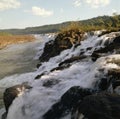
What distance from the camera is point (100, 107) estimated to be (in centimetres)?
637

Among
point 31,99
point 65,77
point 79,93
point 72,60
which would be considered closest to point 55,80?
point 65,77

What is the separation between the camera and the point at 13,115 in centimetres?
921

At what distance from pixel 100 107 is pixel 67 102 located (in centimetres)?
227

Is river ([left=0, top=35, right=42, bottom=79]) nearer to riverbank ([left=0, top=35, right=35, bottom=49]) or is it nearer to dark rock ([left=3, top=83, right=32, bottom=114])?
dark rock ([left=3, top=83, right=32, bottom=114])

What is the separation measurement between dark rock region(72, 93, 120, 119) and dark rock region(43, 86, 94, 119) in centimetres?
168

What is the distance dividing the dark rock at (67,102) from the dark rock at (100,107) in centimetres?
168

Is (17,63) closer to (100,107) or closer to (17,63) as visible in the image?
(17,63)

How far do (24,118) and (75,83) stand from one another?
1815 millimetres

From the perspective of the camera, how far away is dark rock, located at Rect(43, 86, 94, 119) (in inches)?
332

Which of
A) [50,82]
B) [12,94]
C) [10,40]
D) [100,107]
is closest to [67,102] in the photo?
[50,82]

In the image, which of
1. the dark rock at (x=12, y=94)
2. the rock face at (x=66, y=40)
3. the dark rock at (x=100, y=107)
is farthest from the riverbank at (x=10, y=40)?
the dark rock at (x=100, y=107)

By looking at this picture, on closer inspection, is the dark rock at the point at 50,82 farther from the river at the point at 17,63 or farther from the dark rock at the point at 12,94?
the river at the point at 17,63

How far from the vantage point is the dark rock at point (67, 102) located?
8.44m

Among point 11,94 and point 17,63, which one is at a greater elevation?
point 11,94
